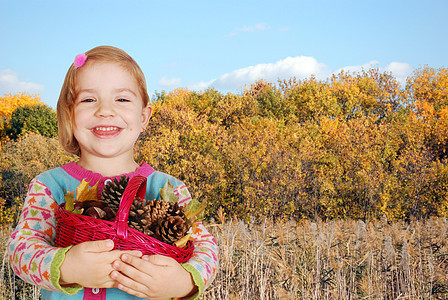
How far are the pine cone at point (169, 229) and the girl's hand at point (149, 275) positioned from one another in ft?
0.19

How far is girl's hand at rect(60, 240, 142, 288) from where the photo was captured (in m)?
1.23

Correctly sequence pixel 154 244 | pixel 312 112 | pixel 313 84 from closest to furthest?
pixel 154 244 < pixel 312 112 < pixel 313 84

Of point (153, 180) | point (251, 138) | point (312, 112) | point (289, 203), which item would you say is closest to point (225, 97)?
point (312, 112)

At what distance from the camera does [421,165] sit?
436 inches

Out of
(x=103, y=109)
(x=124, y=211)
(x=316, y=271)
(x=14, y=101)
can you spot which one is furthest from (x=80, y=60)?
(x=14, y=101)

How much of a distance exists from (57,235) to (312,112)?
700 inches

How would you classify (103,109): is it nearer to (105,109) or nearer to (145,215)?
(105,109)

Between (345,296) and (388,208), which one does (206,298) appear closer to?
(345,296)

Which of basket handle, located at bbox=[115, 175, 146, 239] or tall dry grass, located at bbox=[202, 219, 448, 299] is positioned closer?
basket handle, located at bbox=[115, 175, 146, 239]

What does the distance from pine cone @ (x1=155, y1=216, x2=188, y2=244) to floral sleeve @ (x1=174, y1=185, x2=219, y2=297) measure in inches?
5.1

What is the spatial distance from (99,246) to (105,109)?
1.73 ft

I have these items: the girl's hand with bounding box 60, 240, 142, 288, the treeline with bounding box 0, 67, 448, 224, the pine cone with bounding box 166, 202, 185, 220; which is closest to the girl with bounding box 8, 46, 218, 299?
the girl's hand with bounding box 60, 240, 142, 288

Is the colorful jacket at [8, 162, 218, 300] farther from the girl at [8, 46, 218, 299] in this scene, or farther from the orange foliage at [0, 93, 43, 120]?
the orange foliage at [0, 93, 43, 120]

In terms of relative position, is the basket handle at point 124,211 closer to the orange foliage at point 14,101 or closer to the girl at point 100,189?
the girl at point 100,189
